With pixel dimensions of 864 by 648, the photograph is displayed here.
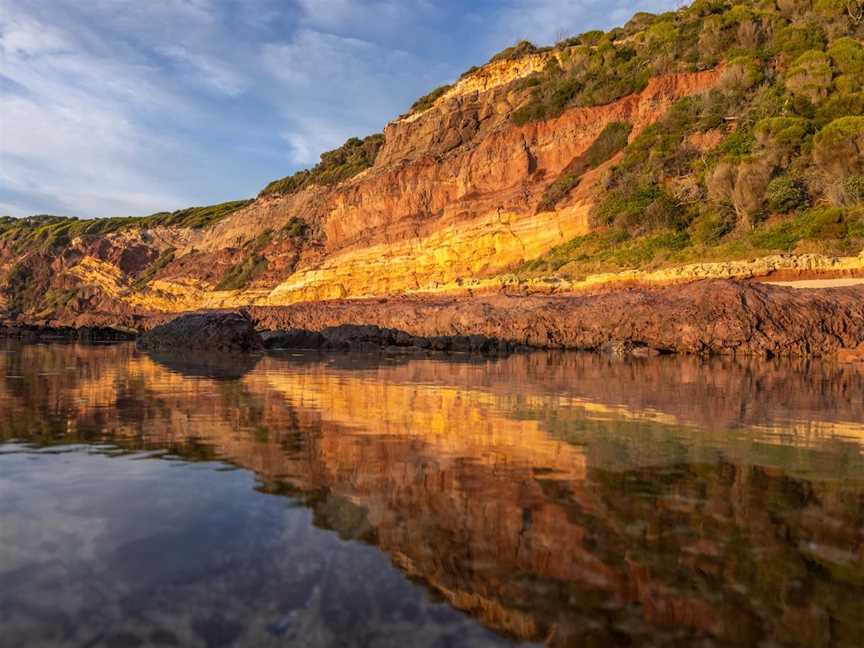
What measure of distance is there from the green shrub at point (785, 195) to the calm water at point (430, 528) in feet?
56.6

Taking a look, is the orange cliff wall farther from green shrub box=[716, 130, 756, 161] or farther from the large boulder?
the large boulder

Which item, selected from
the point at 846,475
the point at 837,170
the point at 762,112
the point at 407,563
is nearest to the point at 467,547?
the point at 407,563

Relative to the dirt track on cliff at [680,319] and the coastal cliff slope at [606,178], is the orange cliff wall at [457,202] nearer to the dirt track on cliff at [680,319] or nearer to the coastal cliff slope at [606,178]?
the coastal cliff slope at [606,178]

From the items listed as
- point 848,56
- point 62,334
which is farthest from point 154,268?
point 848,56

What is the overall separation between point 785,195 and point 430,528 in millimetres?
21743

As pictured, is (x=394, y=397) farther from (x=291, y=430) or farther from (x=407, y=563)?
(x=407, y=563)

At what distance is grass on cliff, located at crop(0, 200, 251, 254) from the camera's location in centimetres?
7006

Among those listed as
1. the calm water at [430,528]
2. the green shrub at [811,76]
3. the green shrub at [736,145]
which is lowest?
the calm water at [430,528]

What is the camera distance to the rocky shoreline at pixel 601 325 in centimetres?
1412

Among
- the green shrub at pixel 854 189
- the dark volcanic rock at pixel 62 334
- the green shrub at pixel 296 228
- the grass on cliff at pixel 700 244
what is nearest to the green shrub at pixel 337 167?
the green shrub at pixel 296 228

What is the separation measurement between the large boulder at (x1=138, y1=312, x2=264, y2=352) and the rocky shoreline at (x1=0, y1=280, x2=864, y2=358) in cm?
3

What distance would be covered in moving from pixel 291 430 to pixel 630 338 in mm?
12843

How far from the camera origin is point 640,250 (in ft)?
72.2

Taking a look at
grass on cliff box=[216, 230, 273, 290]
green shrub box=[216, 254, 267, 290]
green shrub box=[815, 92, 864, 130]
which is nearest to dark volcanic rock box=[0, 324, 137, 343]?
green shrub box=[216, 254, 267, 290]
